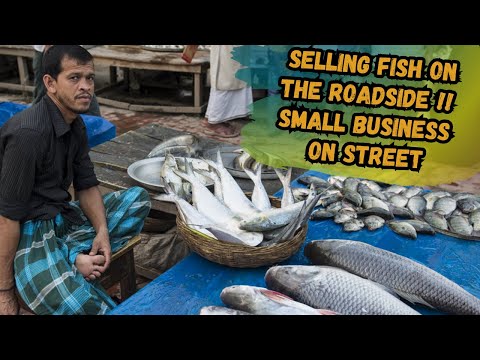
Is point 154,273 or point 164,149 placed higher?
point 164,149

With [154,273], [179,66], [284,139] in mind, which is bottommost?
[154,273]

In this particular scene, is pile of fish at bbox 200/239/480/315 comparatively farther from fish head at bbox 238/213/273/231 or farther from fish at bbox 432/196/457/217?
fish at bbox 432/196/457/217

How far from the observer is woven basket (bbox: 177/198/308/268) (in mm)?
2238

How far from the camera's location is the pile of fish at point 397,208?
285 cm

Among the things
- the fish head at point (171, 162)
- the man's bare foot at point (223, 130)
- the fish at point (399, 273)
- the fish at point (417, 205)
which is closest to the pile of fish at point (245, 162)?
the fish head at point (171, 162)

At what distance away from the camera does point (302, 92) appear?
397 centimetres

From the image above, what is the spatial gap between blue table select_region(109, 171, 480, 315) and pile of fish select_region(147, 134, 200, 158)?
4.61 feet

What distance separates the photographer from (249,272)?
7.74 ft

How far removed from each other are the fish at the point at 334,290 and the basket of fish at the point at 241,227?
0.48 feet

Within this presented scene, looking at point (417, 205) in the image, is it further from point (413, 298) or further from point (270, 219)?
point (270, 219)

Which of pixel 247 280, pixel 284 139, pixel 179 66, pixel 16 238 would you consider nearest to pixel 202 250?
pixel 247 280

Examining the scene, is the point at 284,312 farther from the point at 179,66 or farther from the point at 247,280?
the point at 179,66

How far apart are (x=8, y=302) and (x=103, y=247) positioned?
565 mm

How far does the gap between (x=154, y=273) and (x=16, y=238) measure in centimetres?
146
